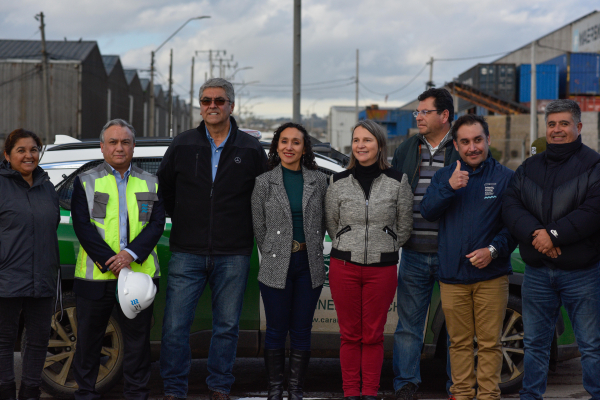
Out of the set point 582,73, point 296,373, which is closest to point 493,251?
point 296,373

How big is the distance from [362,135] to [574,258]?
1.52m

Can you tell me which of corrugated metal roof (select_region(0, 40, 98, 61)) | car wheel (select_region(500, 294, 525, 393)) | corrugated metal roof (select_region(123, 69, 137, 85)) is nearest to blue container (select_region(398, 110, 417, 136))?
corrugated metal roof (select_region(123, 69, 137, 85))

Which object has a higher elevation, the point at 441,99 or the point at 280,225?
the point at 441,99

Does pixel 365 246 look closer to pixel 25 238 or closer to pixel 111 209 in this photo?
pixel 111 209

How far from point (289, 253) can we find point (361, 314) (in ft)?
2.09

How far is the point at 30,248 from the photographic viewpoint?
12.3 feet

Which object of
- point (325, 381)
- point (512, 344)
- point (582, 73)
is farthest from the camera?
point (582, 73)

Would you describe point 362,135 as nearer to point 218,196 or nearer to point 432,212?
point 432,212

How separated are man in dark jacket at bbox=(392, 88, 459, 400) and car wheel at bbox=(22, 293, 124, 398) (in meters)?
2.05

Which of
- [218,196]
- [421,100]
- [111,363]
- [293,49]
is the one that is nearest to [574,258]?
[421,100]

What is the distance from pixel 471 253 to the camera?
3.72 m

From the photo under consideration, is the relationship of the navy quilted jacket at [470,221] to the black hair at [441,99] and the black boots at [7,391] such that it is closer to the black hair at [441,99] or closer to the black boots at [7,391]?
the black hair at [441,99]

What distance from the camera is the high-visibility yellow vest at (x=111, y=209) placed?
381 cm

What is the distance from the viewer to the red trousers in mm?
3859
